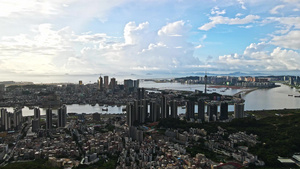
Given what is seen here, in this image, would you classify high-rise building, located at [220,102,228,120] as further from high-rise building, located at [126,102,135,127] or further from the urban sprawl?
high-rise building, located at [126,102,135,127]

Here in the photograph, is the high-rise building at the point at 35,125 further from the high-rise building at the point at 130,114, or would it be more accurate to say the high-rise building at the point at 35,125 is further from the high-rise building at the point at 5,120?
the high-rise building at the point at 130,114

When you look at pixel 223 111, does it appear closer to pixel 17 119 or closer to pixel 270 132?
pixel 270 132

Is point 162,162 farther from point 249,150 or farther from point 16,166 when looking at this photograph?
point 16,166

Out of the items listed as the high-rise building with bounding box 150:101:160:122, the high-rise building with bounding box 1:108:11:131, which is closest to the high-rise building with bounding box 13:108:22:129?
the high-rise building with bounding box 1:108:11:131

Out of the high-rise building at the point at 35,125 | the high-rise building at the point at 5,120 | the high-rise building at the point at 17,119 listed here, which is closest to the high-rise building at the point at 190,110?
the high-rise building at the point at 35,125

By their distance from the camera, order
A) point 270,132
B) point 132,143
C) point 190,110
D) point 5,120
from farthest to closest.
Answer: point 190,110
point 5,120
point 270,132
point 132,143

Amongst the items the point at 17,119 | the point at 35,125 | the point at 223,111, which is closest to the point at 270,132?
the point at 223,111

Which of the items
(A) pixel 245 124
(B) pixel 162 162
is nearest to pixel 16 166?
(B) pixel 162 162

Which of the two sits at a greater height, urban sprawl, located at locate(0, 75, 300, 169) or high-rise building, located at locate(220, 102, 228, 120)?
high-rise building, located at locate(220, 102, 228, 120)
